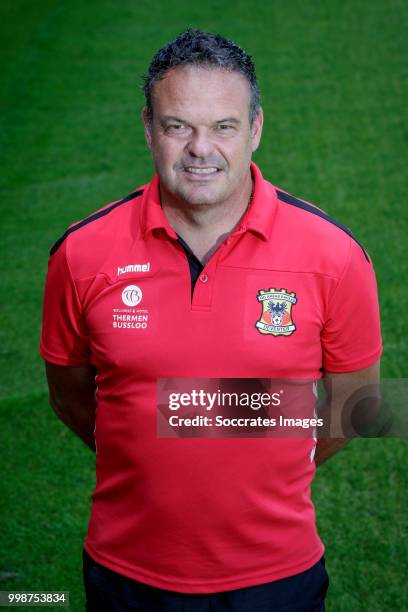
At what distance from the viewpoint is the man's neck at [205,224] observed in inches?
92.6

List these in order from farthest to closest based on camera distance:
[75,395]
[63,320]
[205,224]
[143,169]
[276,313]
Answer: [143,169]
[75,395]
[63,320]
[205,224]
[276,313]

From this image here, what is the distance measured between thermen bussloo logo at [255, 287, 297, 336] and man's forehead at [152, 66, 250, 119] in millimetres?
464

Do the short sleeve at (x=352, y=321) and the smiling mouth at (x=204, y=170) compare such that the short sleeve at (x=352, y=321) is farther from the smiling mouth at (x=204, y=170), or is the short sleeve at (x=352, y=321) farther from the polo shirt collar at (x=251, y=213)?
the smiling mouth at (x=204, y=170)

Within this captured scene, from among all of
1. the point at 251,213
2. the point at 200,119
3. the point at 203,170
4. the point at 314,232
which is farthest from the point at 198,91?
the point at 314,232

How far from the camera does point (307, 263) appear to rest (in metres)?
2.26

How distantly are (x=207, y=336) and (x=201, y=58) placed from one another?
2.31 feet

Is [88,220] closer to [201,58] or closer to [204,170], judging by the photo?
[204,170]

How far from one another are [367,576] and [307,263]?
6.29 ft

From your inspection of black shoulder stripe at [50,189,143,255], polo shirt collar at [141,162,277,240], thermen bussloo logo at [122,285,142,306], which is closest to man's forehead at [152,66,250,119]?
polo shirt collar at [141,162,277,240]

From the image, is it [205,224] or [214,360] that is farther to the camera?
[205,224]

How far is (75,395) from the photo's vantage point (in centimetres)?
273

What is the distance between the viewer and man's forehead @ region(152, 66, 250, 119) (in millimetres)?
2248

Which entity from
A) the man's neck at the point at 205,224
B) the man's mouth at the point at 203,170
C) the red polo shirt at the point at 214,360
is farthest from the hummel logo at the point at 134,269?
the man's mouth at the point at 203,170

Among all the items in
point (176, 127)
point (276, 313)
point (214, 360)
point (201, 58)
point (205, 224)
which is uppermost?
point (201, 58)
